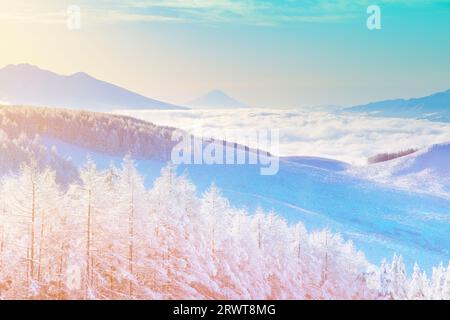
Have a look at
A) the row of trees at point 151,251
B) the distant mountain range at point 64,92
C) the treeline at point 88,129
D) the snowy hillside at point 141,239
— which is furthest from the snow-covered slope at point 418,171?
the distant mountain range at point 64,92

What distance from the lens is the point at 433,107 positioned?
754cm

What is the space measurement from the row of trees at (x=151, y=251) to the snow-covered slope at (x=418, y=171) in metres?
4.18

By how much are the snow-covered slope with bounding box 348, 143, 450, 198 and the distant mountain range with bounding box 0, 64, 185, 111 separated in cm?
480

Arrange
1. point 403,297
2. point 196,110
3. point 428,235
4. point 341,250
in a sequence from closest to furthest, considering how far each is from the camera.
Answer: point 403,297
point 341,250
point 196,110
point 428,235

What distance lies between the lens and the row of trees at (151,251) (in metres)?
5.00
